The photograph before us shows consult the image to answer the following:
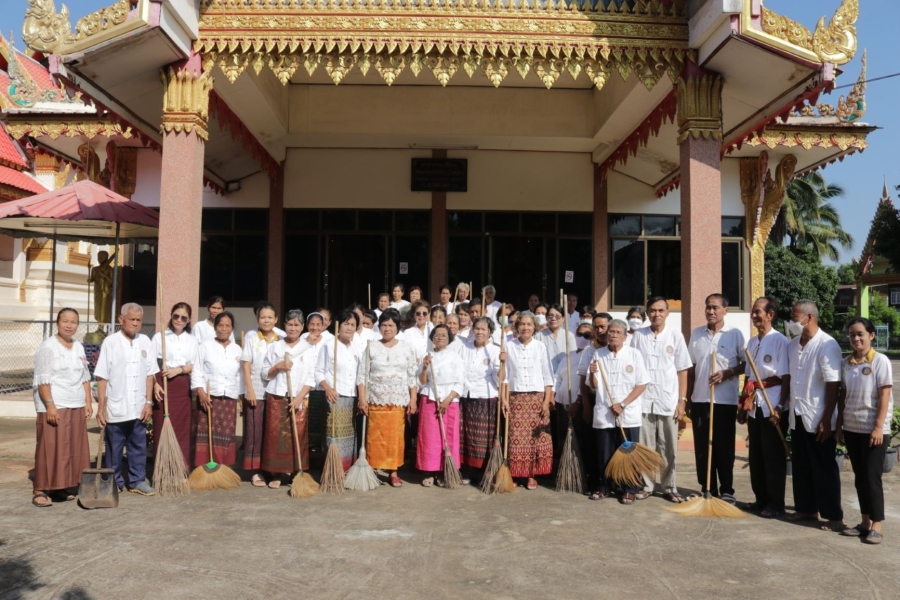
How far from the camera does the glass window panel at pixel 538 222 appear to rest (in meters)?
12.3

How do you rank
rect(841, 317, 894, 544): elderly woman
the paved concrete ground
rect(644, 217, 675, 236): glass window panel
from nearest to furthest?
the paved concrete ground
rect(841, 317, 894, 544): elderly woman
rect(644, 217, 675, 236): glass window panel

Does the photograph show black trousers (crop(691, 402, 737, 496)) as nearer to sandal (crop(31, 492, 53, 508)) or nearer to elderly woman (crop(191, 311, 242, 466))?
elderly woman (crop(191, 311, 242, 466))

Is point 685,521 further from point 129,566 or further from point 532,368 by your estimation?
point 129,566

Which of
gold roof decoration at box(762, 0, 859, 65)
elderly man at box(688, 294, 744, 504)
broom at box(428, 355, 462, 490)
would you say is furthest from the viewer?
gold roof decoration at box(762, 0, 859, 65)

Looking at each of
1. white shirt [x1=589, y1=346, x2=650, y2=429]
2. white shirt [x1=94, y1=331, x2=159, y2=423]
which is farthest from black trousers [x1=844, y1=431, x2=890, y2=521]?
white shirt [x1=94, y1=331, x2=159, y2=423]

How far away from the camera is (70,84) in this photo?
24.5ft

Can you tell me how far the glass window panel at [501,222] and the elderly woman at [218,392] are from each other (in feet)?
21.8

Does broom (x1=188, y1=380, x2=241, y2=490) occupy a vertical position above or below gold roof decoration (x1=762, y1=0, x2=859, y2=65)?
below

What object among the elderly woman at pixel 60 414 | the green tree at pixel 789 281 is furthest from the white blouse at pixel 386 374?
the green tree at pixel 789 281

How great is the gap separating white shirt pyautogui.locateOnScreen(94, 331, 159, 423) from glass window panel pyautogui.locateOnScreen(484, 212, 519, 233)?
23.8 ft

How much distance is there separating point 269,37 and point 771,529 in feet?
21.6

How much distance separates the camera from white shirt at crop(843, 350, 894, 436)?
466cm

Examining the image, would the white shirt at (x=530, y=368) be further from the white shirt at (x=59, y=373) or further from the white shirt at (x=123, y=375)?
the white shirt at (x=59, y=373)

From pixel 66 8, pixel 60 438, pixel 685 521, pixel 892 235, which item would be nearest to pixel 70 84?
pixel 66 8
